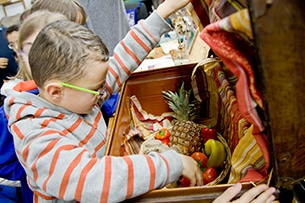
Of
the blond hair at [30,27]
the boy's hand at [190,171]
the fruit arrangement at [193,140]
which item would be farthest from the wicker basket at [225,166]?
the blond hair at [30,27]

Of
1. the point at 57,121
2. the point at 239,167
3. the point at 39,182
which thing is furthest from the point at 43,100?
the point at 239,167

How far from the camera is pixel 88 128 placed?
1.00m

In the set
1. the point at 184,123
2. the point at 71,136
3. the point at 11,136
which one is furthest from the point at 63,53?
the point at 184,123

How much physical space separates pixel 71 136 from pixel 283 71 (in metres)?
0.61

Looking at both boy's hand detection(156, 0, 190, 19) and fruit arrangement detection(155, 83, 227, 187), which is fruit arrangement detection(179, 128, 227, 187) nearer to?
fruit arrangement detection(155, 83, 227, 187)

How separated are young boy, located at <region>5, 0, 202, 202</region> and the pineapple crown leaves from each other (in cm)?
52

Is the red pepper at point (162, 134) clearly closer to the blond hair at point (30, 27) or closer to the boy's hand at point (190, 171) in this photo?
the boy's hand at point (190, 171)

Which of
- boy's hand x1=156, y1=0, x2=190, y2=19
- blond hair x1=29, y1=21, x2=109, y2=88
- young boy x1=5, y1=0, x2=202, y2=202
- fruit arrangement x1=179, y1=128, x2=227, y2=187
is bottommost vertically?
fruit arrangement x1=179, y1=128, x2=227, y2=187

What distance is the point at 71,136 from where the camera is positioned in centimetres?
93

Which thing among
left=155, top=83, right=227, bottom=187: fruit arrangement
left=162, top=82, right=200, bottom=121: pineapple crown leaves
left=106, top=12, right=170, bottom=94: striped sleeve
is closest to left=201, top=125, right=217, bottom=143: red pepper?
left=155, top=83, right=227, bottom=187: fruit arrangement

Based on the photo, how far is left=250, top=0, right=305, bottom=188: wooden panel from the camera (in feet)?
1.65

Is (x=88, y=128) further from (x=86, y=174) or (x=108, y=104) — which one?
(x=108, y=104)

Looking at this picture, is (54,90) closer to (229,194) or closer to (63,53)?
(63,53)

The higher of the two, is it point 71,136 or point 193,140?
point 71,136
